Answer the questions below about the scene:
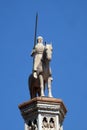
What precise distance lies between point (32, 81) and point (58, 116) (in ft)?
5.12

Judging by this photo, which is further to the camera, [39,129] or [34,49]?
[34,49]

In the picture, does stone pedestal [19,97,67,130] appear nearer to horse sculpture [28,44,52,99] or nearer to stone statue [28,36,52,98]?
stone statue [28,36,52,98]

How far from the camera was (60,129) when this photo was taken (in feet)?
78.7

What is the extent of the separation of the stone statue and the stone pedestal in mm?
601

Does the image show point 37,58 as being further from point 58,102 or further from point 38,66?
point 58,102

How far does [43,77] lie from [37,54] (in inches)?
33.2

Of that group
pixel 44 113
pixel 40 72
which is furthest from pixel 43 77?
pixel 44 113

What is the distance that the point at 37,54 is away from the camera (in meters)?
24.8

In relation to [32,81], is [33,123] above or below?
below

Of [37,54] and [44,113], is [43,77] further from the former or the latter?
[44,113]

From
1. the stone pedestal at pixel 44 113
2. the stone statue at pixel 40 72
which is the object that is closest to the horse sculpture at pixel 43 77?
the stone statue at pixel 40 72

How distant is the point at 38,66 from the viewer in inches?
969

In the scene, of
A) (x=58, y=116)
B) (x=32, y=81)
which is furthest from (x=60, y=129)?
(x=32, y=81)

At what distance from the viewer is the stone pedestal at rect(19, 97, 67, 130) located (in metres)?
23.7
